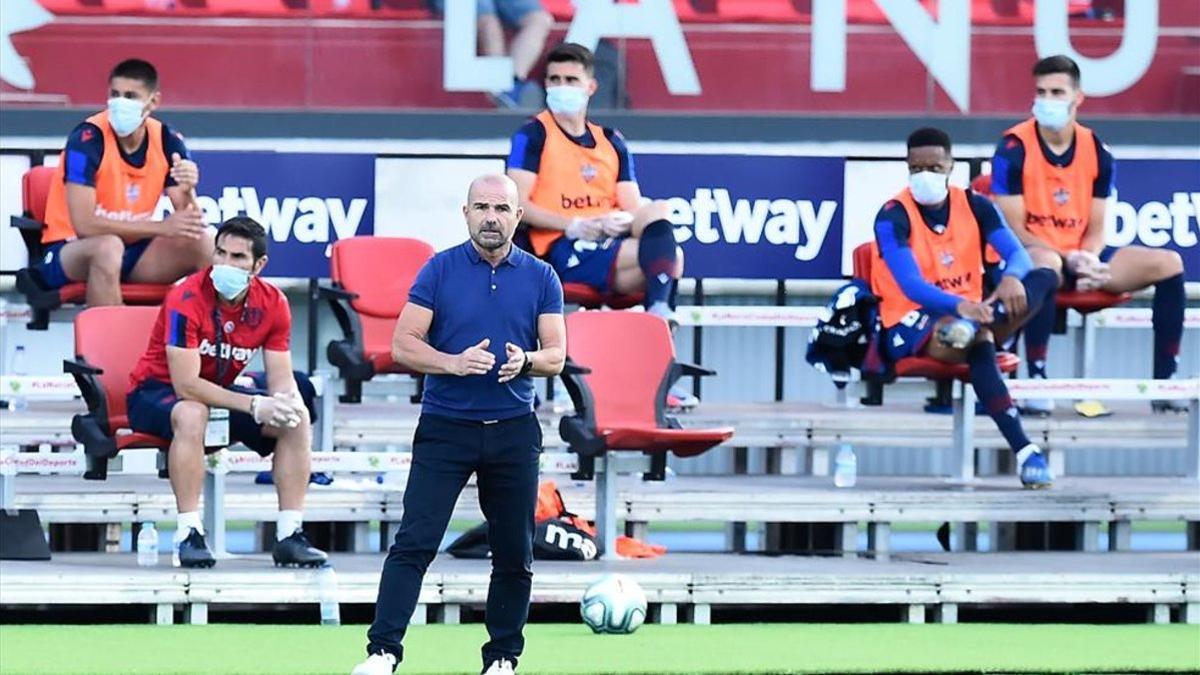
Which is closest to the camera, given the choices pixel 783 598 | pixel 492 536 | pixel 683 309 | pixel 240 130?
pixel 492 536

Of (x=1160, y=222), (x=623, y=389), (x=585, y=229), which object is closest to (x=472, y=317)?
(x=623, y=389)

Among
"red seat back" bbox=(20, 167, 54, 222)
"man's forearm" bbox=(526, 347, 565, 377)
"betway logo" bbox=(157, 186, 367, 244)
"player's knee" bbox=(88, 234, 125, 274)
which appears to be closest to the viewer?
"man's forearm" bbox=(526, 347, 565, 377)

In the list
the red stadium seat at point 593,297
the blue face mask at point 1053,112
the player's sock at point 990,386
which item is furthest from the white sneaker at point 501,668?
the blue face mask at point 1053,112

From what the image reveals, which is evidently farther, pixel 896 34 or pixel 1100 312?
pixel 896 34

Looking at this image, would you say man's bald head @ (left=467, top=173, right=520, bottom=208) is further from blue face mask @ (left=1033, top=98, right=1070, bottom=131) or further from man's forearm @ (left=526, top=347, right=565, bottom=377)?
blue face mask @ (left=1033, top=98, right=1070, bottom=131)

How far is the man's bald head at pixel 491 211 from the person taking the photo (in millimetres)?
7688

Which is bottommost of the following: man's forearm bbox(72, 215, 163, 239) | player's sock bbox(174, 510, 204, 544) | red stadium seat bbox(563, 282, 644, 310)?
player's sock bbox(174, 510, 204, 544)

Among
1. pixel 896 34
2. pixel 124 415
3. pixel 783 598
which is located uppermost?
pixel 896 34

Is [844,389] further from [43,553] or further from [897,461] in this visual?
[43,553]

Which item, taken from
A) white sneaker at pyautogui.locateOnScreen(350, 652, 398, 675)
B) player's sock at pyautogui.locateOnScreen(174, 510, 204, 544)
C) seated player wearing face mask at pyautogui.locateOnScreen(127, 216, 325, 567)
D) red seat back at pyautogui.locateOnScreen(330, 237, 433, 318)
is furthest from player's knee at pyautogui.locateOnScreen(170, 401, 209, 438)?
white sneaker at pyautogui.locateOnScreen(350, 652, 398, 675)

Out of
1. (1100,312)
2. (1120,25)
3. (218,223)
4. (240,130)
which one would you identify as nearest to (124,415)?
(218,223)

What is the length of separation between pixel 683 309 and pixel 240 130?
299cm

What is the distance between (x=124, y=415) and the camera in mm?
10242

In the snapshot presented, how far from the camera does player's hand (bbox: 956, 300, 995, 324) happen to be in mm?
11070
